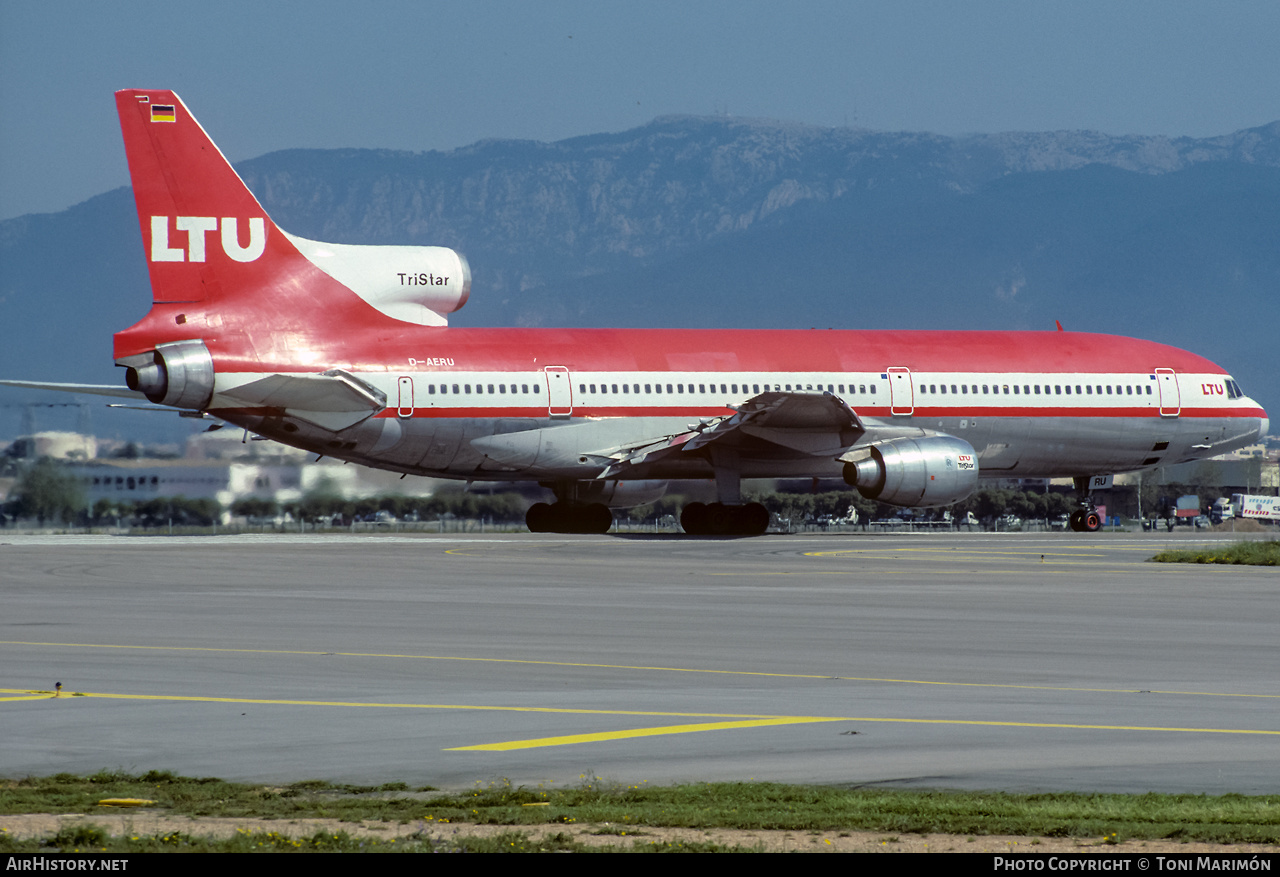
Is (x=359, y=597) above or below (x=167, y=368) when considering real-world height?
below

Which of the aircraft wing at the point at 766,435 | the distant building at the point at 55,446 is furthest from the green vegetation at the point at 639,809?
the distant building at the point at 55,446

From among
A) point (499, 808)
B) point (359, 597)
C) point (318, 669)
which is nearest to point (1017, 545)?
point (359, 597)

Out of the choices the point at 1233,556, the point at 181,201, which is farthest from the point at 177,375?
the point at 1233,556

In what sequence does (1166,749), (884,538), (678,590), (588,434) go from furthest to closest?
(884,538)
(588,434)
(678,590)
(1166,749)

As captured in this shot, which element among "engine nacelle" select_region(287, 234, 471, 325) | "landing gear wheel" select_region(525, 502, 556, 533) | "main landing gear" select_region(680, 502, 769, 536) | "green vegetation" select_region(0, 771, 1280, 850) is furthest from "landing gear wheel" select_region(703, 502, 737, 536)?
"green vegetation" select_region(0, 771, 1280, 850)

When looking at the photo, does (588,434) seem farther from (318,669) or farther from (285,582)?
(318,669)

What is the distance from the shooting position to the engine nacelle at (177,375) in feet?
143

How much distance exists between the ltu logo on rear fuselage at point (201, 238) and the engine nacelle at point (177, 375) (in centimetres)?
230

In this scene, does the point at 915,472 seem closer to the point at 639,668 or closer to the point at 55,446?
the point at 55,446

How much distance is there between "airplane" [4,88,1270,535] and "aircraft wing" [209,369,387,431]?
49 mm

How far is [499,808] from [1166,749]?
16.0ft

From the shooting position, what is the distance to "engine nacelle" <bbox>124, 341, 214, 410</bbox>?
43.5 meters

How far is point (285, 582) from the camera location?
1156 inches

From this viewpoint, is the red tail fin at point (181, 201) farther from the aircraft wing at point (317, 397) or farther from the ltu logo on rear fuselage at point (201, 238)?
the aircraft wing at point (317, 397)
